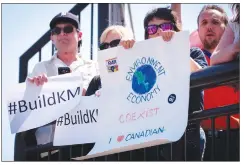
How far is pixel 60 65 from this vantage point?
13.6 ft

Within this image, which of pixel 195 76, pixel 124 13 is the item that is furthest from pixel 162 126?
pixel 124 13

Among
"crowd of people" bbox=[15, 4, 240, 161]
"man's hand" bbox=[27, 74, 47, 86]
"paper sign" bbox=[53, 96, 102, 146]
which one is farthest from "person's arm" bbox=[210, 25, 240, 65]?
"man's hand" bbox=[27, 74, 47, 86]

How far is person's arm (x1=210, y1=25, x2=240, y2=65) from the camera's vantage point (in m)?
3.06

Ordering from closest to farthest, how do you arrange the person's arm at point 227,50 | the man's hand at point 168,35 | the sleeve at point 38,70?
1. the person's arm at point 227,50
2. the man's hand at point 168,35
3. the sleeve at point 38,70

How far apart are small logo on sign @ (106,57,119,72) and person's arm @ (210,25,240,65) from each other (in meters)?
0.69

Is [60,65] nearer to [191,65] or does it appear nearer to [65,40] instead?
[65,40]

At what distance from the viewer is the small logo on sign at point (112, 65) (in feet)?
11.4

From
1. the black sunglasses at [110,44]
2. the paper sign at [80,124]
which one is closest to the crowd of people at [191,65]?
the black sunglasses at [110,44]

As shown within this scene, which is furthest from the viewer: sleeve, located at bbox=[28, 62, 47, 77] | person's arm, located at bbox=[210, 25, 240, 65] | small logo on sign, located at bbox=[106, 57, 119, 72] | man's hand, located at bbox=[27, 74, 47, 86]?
sleeve, located at bbox=[28, 62, 47, 77]

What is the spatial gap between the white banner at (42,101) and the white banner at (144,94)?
0.31 meters

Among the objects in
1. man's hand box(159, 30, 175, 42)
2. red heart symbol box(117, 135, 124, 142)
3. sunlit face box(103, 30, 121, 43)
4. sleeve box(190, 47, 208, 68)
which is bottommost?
red heart symbol box(117, 135, 124, 142)

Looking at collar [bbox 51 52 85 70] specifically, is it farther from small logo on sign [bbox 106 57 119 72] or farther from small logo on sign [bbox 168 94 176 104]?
small logo on sign [bbox 168 94 176 104]

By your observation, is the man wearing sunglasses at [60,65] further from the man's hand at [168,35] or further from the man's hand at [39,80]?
the man's hand at [168,35]
